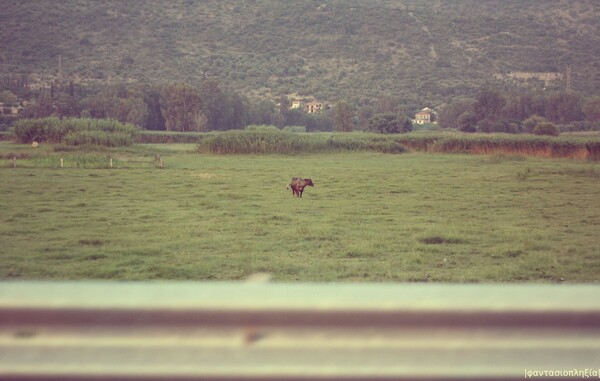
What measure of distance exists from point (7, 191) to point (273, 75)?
121m

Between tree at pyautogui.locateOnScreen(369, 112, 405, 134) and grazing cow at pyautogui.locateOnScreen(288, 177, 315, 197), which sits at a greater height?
tree at pyautogui.locateOnScreen(369, 112, 405, 134)

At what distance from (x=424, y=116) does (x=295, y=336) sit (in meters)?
115

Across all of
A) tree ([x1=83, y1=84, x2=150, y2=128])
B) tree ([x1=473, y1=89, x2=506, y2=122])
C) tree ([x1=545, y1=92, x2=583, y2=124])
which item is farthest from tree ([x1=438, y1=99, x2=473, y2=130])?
tree ([x1=83, y1=84, x2=150, y2=128])

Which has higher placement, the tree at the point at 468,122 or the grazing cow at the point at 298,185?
the tree at the point at 468,122

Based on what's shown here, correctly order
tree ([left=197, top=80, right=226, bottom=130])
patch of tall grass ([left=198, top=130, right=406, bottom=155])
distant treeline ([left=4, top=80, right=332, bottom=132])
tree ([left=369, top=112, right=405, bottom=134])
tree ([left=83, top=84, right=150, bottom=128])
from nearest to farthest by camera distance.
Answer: patch of tall grass ([left=198, top=130, right=406, bottom=155]) < tree ([left=369, top=112, right=405, bottom=134]) < distant treeline ([left=4, top=80, right=332, bottom=132]) < tree ([left=83, top=84, right=150, bottom=128]) < tree ([left=197, top=80, right=226, bottom=130])

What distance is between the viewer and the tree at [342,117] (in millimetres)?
95812

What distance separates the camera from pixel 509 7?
192000mm

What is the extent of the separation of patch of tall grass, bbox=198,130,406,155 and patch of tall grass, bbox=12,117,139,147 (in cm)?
678

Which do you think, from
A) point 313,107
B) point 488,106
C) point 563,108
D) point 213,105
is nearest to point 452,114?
point 563,108

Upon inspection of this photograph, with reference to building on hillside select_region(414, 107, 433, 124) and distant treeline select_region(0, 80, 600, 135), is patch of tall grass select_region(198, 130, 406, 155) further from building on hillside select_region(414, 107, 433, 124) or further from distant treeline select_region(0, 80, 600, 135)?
building on hillside select_region(414, 107, 433, 124)

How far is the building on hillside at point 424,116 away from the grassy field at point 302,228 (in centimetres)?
8006

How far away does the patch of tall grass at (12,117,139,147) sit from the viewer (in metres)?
59.1

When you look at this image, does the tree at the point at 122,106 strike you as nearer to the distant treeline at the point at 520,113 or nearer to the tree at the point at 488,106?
the distant treeline at the point at 520,113

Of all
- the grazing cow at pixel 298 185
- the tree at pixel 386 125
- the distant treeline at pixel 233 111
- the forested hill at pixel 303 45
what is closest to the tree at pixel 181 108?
the distant treeline at pixel 233 111
